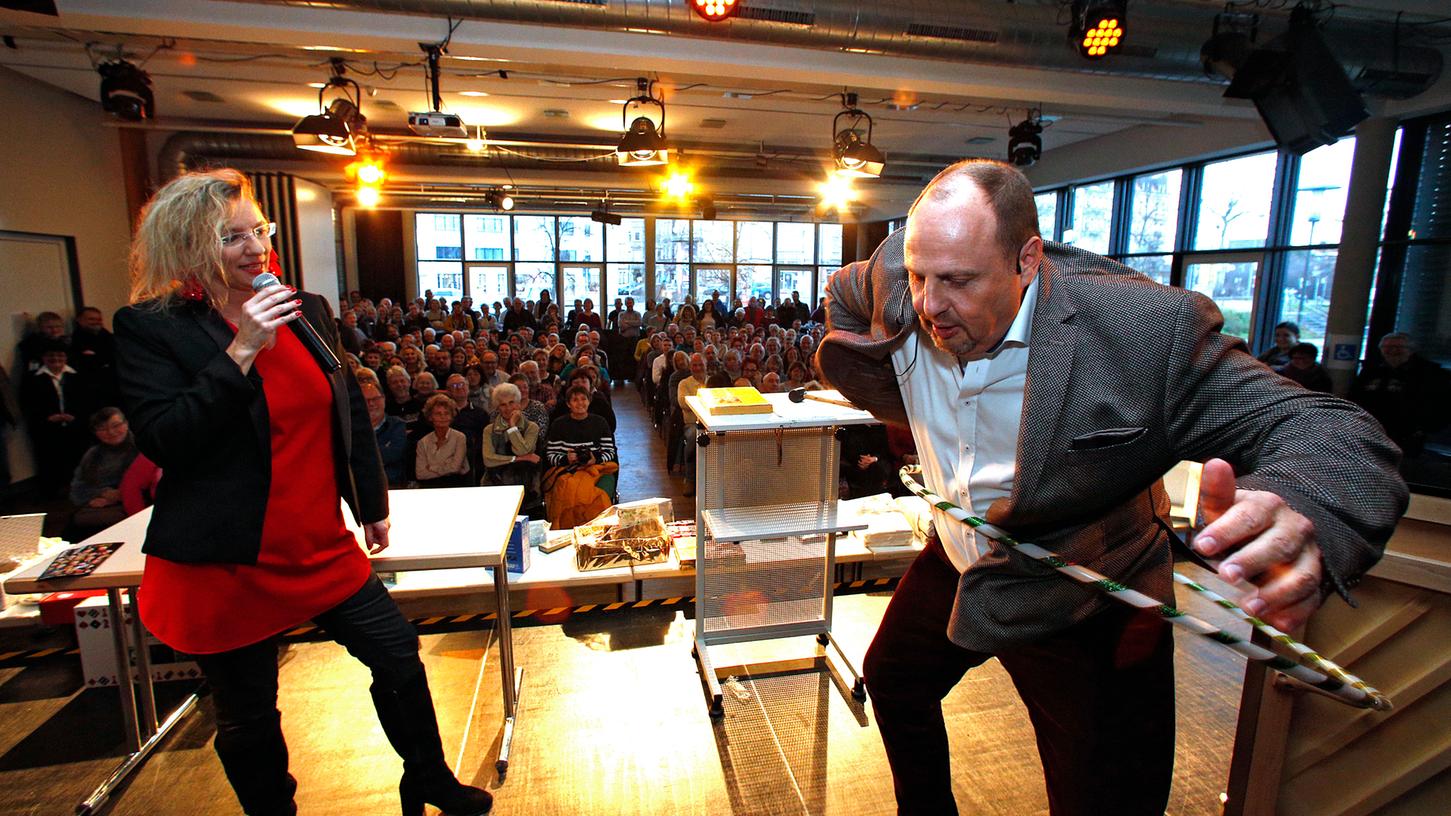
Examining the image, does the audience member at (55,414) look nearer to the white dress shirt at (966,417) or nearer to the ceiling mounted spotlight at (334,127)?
the ceiling mounted spotlight at (334,127)

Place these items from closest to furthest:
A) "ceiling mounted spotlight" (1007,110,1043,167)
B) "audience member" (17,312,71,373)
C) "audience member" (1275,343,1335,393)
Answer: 1. "audience member" (1275,343,1335,393)
2. "audience member" (17,312,71,373)
3. "ceiling mounted spotlight" (1007,110,1043,167)

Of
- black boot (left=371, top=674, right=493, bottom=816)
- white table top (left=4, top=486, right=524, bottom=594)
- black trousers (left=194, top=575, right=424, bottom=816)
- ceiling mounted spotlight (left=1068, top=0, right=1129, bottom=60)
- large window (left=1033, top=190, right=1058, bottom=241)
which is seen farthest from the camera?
large window (left=1033, top=190, right=1058, bottom=241)

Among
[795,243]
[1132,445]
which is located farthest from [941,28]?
[795,243]

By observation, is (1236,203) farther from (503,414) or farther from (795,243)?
(795,243)

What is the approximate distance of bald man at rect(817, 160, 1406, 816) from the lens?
0.90 m

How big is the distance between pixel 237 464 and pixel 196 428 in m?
0.15

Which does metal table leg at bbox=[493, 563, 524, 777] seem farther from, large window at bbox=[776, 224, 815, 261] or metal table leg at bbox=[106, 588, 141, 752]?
large window at bbox=[776, 224, 815, 261]

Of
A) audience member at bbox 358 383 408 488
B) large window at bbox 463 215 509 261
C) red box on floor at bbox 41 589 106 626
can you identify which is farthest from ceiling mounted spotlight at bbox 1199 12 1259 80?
large window at bbox 463 215 509 261

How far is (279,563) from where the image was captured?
5.45ft

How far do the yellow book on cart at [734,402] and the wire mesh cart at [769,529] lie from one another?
0.12 feet

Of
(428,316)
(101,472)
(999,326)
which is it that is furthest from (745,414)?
(428,316)

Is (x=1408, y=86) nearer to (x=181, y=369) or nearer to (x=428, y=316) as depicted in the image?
(x=181, y=369)

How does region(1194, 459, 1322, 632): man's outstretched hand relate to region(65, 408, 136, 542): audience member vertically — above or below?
above

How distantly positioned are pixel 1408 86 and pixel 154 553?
325 inches
